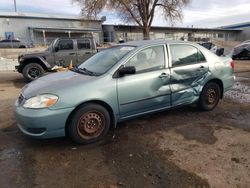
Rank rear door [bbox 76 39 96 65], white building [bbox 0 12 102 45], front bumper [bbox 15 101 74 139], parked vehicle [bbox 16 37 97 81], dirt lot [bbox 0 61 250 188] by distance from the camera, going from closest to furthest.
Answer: dirt lot [bbox 0 61 250 188] → front bumper [bbox 15 101 74 139] → parked vehicle [bbox 16 37 97 81] → rear door [bbox 76 39 96 65] → white building [bbox 0 12 102 45]

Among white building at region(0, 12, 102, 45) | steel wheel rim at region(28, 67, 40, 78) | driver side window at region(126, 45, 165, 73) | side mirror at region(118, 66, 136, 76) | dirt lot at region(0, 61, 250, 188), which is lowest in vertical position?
dirt lot at region(0, 61, 250, 188)

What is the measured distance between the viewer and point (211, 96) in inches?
223

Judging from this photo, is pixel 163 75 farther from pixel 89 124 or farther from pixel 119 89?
pixel 89 124

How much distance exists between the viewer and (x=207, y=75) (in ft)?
17.7

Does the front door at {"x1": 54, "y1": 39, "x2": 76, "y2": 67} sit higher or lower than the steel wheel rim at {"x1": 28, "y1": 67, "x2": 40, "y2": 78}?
higher

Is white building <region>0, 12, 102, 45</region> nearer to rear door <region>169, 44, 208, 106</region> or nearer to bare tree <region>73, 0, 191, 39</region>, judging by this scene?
bare tree <region>73, 0, 191, 39</region>

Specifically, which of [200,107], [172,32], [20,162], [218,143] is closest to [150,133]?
[218,143]

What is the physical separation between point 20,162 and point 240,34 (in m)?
69.7

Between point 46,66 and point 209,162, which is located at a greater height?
point 46,66

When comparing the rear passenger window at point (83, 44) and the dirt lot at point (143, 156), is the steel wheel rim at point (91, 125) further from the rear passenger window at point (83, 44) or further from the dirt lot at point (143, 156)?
the rear passenger window at point (83, 44)

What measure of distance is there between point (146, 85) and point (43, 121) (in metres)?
1.82

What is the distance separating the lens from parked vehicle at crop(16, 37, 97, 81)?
10.6 meters

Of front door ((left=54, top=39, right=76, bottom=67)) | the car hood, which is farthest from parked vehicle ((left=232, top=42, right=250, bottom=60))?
the car hood

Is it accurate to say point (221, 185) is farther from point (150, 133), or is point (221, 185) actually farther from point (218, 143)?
point (150, 133)
